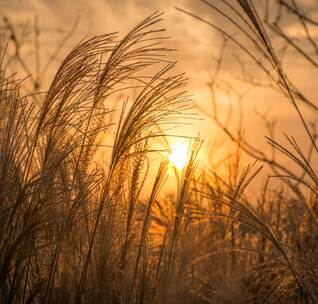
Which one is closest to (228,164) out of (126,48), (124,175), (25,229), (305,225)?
(305,225)

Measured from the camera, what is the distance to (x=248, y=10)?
5.02 feet

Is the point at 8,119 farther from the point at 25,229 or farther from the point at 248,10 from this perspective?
the point at 248,10

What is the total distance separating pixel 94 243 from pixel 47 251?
0.17m

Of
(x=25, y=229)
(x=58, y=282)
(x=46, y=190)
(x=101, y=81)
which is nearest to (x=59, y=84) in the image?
(x=101, y=81)

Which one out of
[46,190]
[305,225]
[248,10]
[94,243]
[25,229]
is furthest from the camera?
[305,225]

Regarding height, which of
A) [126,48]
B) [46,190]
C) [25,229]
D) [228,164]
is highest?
[228,164]

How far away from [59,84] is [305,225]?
1.85 meters

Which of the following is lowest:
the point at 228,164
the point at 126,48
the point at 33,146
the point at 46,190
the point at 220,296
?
the point at 220,296

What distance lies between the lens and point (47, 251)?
2266 millimetres

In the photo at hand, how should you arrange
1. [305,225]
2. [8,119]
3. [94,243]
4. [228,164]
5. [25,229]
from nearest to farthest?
[25,229]
[8,119]
[94,243]
[305,225]
[228,164]

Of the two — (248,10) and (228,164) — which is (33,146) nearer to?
(248,10)

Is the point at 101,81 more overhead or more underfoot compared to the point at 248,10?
more overhead

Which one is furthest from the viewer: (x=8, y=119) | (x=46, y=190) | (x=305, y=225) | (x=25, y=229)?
(x=305, y=225)

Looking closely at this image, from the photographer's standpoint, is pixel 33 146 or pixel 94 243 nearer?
pixel 33 146
